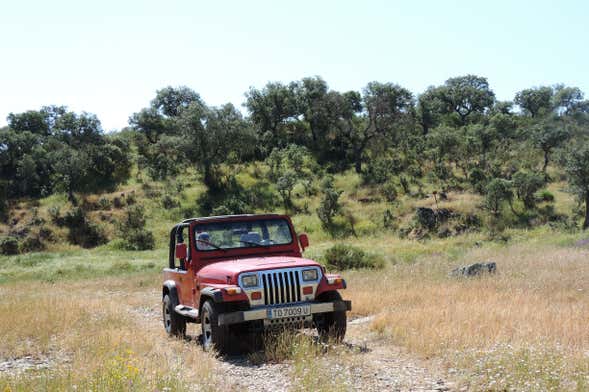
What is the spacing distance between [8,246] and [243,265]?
123ft

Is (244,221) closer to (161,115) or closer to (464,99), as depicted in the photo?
(161,115)

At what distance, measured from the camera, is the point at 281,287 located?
7.92 meters

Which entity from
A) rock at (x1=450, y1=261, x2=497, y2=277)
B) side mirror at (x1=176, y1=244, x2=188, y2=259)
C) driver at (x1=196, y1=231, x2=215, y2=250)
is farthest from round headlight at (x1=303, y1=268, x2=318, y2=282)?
rock at (x1=450, y1=261, x2=497, y2=277)

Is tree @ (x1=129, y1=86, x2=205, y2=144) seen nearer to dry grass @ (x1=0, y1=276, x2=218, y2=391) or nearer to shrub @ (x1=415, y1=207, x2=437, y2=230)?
shrub @ (x1=415, y1=207, x2=437, y2=230)

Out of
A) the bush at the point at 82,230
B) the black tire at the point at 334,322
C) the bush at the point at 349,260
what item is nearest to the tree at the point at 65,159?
the bush at the point at 82,230

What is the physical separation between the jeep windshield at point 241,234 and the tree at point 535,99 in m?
82.2

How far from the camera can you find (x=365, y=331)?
9.62 metres

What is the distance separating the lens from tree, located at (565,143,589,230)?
3425 centimetres

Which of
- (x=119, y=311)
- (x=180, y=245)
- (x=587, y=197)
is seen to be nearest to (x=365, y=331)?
Result: (x=180, y=245)

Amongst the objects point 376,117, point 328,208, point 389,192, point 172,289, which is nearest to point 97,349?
point 172,289

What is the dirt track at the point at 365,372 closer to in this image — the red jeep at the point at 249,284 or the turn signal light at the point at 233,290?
the red jeep at the point at 249,284

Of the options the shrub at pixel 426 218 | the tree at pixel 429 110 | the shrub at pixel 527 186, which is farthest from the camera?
the tree at pixel 429 110

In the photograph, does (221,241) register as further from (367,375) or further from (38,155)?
(38,155)

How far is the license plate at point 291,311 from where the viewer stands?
7.71 meters
